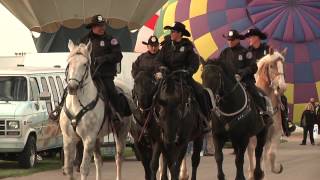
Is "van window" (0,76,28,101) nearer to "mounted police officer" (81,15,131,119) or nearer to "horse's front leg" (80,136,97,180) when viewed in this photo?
"mounted police officer" (81,15,131,119)

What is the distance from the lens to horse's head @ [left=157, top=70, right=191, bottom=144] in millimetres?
11492

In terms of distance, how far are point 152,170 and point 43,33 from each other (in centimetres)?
2748

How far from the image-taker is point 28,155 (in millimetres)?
19422

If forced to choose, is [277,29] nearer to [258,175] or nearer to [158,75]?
[258,175]

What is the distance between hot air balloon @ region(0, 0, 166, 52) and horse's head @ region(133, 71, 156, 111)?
24894 mm

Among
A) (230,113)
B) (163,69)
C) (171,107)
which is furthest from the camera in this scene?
(230,113)

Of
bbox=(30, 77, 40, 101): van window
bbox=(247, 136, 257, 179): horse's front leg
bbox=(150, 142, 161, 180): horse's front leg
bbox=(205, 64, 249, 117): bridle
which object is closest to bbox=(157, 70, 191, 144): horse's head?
bbox=(150, 142, 161, 180): horse's front leg

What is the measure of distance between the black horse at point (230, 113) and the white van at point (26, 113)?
19.2 ft

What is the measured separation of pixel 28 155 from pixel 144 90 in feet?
25.9

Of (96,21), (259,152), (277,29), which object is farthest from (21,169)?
(277,29)

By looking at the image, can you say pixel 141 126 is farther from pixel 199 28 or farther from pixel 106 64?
pixel 199 28

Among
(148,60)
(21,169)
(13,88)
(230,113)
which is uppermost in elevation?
(148,60)

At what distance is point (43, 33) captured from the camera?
38500mm

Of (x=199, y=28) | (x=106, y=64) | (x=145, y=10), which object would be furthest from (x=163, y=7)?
(x=106, y=64)
